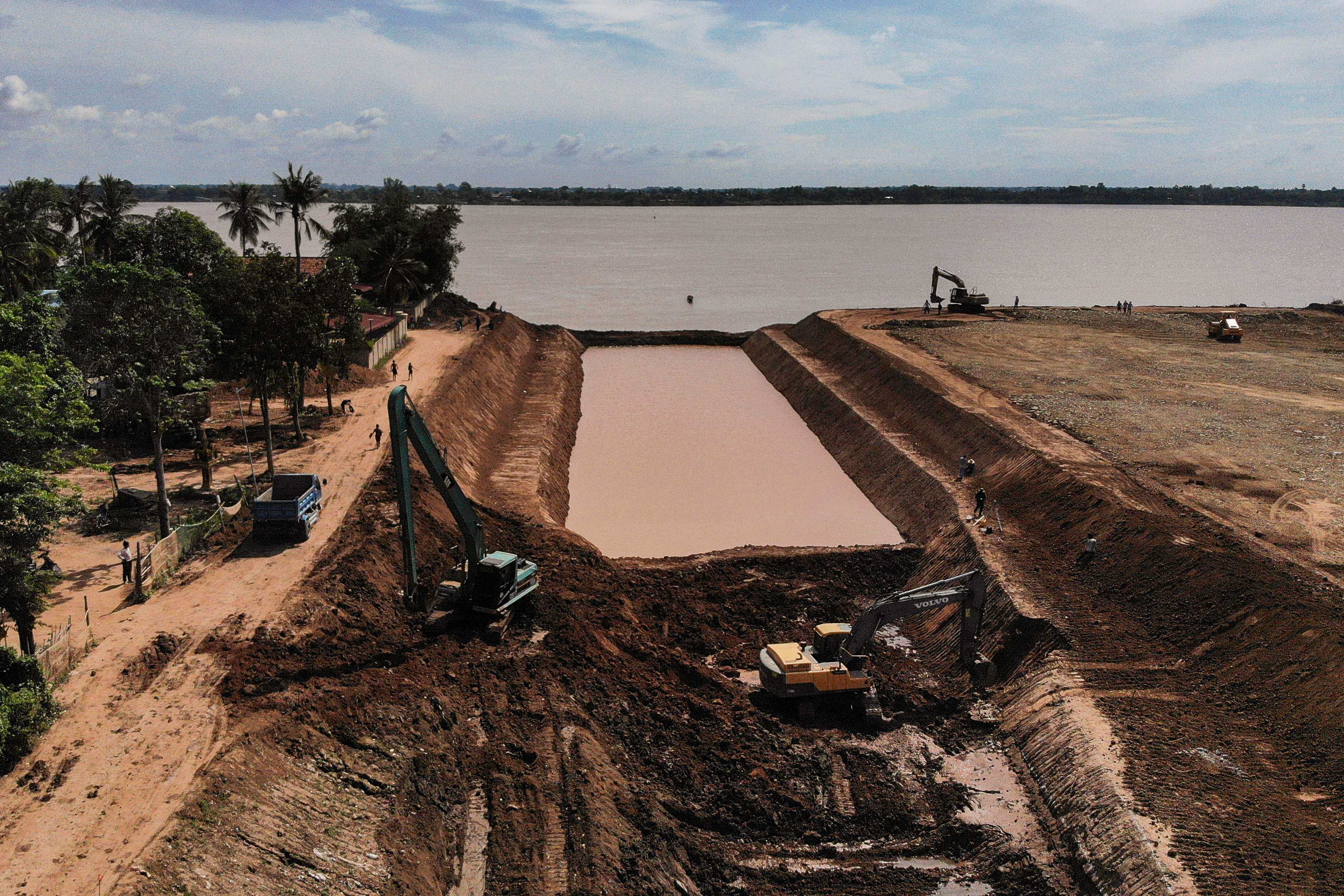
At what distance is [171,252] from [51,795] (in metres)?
28.1

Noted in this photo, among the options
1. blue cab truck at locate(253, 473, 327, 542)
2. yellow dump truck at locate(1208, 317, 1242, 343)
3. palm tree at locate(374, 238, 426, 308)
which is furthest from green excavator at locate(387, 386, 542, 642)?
yellow dump truck at locate(1208, 317, 1242, 343)

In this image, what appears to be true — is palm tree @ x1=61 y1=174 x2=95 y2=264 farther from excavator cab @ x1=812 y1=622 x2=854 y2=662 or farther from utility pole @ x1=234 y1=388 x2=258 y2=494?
excavator cab @ x1=812 y1=622 x2=854 y2=662

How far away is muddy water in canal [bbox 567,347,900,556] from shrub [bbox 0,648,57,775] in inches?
669

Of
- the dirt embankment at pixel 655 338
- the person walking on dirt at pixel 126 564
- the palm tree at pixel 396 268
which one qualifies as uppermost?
the palm tree at pixel 396 268

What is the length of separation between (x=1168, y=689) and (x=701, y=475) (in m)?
21.6

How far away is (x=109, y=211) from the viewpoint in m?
53.6

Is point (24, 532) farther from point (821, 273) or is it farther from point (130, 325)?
point (821, 273)

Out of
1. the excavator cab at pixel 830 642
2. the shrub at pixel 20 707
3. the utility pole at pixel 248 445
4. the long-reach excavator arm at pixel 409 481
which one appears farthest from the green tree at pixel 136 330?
the excavator cab at pixel 830 642

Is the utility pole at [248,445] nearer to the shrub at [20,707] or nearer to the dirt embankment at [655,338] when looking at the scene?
the shrub at [20,707]

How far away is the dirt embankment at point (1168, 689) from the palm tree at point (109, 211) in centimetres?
4798

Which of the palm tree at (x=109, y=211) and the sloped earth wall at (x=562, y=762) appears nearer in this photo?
the sloped earth wall at (x=562, y=762)

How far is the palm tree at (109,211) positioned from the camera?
51031 millimetres

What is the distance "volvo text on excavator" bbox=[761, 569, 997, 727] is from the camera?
818 inches

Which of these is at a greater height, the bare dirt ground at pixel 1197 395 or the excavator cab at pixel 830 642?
the bare dirt ground at pixel 1197 395
